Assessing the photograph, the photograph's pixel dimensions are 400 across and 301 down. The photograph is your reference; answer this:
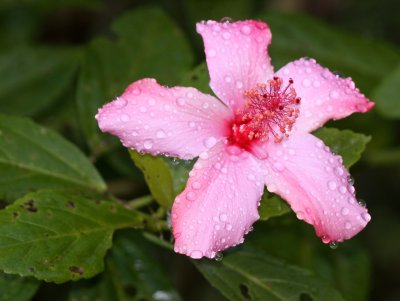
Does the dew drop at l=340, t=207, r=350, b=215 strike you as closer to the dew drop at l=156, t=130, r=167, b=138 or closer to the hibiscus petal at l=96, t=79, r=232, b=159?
the hibiscus petal at l=96, t=79, r=232, b=159

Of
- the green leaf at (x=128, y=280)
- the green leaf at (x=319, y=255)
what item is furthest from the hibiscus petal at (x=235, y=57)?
the green leaf at (x=319, y=255)

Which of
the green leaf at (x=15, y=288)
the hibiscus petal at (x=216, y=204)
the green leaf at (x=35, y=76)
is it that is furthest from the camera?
the green leaf at (x=35, y=76)

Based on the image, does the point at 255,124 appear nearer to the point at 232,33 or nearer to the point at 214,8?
the point at 232,33

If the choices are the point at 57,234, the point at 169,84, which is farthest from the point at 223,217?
the point at 169,84

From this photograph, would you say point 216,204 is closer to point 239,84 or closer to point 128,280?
point 239,84

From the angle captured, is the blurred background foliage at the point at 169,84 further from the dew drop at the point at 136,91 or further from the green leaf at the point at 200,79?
the dew drop at the point at 136,91

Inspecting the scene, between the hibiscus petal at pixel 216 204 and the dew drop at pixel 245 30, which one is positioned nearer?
the hibiscus petal at pixel 216 204
